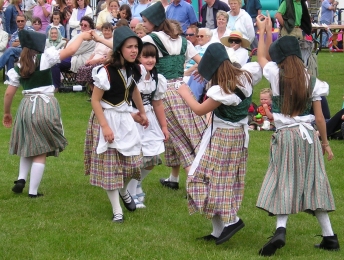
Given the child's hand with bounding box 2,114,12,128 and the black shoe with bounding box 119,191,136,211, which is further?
the child's hand with bounding box 2,114,12,128

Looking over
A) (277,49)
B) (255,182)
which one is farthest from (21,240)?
(255,182)

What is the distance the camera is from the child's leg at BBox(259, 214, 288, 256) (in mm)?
5484

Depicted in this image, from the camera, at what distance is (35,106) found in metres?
7.23

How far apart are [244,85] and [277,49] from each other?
36cm

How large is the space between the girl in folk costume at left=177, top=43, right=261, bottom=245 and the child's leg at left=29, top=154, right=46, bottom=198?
7.00 ft

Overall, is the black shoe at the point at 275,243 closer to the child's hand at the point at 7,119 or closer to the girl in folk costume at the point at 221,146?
the girl in folk costume at the point at 221,146

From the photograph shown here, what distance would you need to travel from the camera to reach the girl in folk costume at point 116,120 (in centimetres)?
623

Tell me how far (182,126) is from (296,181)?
1.90m

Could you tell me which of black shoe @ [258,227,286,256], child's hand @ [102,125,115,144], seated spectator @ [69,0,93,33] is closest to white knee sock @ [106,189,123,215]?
child's hand @ [102,125,115,144]

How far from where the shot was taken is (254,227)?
6.46 m

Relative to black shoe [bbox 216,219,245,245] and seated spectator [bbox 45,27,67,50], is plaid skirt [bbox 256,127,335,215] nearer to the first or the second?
black shoe [bbox 216,219,245,245]

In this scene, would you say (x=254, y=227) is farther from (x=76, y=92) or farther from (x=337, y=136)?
(x=76, y=92)

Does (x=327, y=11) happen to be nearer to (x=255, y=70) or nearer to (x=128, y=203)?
(x=128, y=203)

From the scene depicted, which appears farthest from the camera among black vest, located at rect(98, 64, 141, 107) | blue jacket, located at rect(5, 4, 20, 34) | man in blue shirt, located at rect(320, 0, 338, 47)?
man in blue shirt, located at rect(320, 0, 338, 47)
